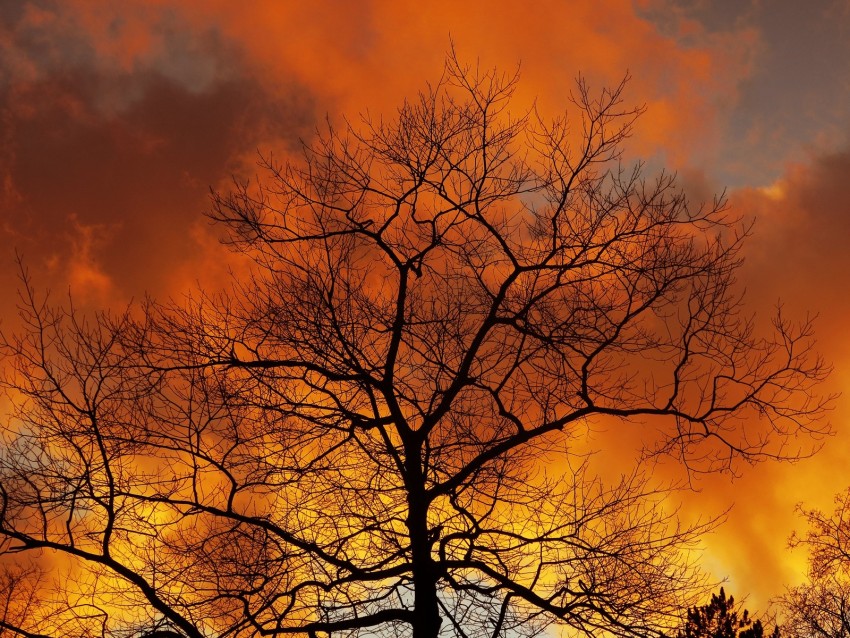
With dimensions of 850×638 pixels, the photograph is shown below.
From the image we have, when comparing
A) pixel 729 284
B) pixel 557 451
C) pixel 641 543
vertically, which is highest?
pixel 729 284

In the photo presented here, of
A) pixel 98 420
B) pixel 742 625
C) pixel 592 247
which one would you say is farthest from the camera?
pixel 742 625

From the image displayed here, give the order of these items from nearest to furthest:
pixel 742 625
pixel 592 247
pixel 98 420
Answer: pixel 98 420
pixel 592 247
pixel 742 625

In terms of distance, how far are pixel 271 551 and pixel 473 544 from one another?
7.70ft

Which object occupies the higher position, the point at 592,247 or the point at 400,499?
the point at 592,247

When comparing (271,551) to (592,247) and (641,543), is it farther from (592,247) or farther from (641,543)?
(592,247)

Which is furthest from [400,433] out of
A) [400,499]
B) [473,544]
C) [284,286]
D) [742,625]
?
[742,625]

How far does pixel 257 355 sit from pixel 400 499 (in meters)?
2.44

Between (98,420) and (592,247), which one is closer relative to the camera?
(98,420)

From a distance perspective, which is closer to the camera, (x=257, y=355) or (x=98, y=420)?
(x=98, y=420)

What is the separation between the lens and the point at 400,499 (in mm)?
9586

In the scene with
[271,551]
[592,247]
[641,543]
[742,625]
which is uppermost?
[742,625]

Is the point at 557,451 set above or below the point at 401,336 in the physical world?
below

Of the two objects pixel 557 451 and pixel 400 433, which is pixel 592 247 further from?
pixel 400 433

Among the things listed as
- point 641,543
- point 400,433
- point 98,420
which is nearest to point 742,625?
point 641,543
